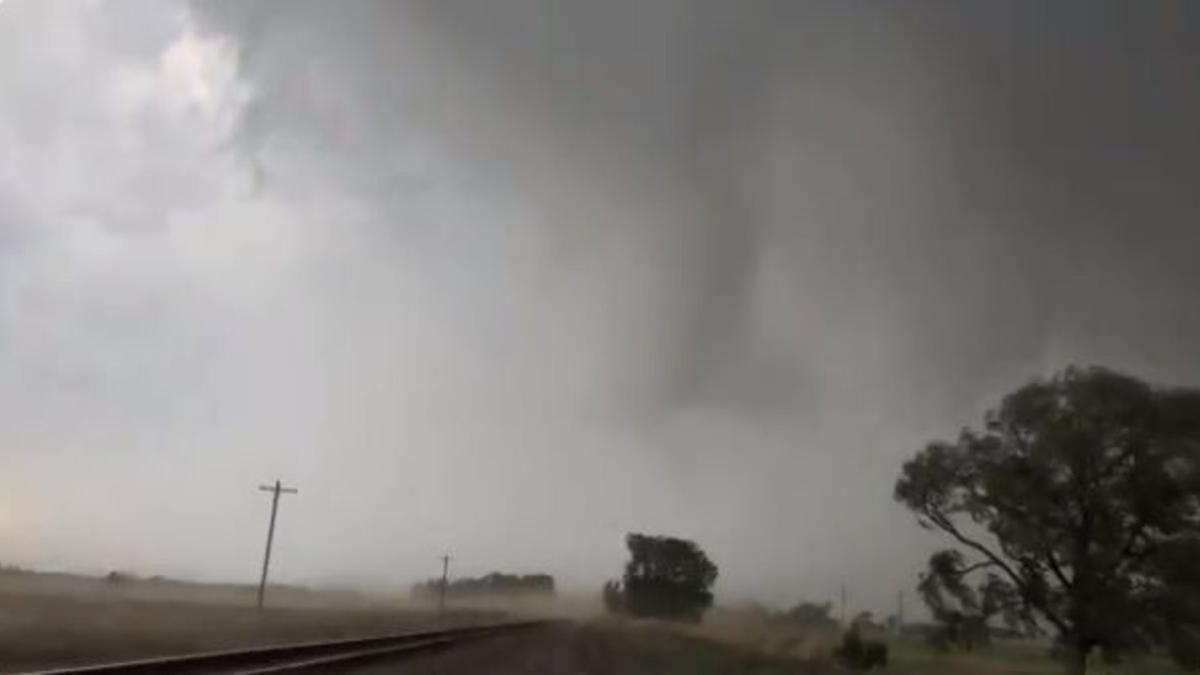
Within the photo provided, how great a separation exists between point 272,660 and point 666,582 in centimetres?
9148

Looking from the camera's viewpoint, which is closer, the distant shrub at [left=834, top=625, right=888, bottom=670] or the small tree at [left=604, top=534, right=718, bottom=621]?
the distant shrub at [left=834, top=625, right=888, bottom=670]

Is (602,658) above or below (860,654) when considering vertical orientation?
below

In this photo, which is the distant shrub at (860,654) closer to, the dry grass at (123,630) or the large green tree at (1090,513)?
the large green tree at (1090,513)

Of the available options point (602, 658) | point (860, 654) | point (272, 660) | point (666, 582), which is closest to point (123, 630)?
point (272, 660)

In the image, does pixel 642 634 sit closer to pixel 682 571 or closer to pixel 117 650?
pixel 117 650

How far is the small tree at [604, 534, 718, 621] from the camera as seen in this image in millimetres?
114062

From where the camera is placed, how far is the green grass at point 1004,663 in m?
39.9

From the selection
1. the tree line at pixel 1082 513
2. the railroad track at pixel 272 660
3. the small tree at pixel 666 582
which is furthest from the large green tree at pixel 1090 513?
the small tree at pixel 666 582

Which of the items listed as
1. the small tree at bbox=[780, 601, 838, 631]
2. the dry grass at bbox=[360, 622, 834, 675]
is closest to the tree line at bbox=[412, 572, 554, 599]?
the small tree at bbox=[780, 601, 838, 631]

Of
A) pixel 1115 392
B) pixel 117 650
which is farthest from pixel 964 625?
pixel 117 650

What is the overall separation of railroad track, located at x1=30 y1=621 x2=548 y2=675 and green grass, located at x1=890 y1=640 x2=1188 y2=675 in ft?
74.9

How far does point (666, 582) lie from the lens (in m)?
115

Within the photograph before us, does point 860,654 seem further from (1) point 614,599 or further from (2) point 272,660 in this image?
(1) point 614,599

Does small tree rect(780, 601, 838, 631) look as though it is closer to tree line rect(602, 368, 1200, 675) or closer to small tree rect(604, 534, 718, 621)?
small tree rect(604, 534, 718, 621)
